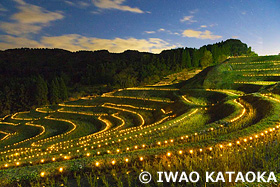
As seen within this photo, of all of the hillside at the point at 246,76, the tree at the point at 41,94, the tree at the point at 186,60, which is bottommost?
the tree at the point at 41,94

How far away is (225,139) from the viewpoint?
7.63m

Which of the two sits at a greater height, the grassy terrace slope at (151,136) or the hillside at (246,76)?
the hillside at (246,76)

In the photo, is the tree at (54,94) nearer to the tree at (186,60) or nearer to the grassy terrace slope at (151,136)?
the grassy terrace slope at (151,136)

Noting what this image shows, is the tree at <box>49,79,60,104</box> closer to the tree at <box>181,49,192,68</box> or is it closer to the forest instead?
the forest

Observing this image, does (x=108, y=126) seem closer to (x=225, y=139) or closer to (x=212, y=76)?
(x=225, y=139)

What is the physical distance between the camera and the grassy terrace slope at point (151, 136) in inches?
235

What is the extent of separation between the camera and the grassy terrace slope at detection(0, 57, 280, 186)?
5.97 metres

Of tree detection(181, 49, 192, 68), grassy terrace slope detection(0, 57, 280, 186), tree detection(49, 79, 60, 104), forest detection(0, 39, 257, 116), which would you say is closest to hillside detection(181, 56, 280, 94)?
grassy terrace slope detection(0, 57, 280, 186)

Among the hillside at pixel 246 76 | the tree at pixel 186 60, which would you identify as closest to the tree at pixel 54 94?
the hillside at pixel 246 76

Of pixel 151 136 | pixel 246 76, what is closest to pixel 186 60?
pixel 246 76

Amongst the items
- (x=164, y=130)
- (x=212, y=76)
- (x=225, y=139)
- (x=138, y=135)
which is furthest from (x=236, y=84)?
(x=225, y=139)

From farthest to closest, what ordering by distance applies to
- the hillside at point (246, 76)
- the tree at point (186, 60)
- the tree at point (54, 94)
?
the tree at point (186, 60)
the tree at point (54, 94)
the hillside at point (246, 76)

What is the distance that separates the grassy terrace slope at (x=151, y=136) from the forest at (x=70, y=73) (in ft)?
62.1

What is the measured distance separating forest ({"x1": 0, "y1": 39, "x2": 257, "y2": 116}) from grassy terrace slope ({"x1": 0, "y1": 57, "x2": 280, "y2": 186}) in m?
18.9
